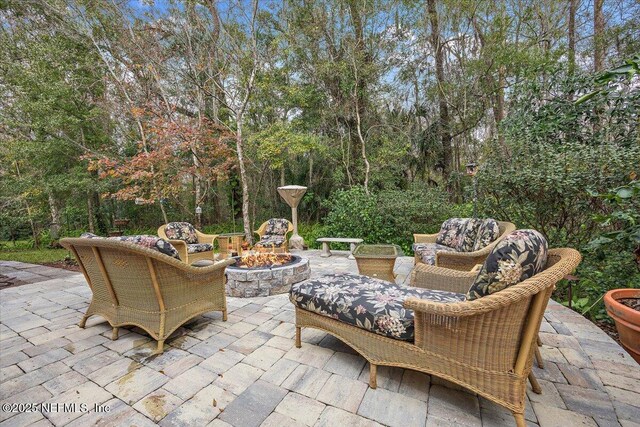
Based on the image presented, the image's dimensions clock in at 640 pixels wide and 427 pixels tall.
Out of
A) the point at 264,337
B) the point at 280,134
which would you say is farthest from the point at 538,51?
the point at 264,337

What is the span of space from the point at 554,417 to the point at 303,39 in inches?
345

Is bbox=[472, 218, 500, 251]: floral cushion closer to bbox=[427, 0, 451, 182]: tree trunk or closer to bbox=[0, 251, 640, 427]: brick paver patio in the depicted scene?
bbox=[0, 251, 640, 427]: brick paver patio

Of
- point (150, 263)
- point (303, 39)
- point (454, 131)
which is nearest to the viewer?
point (150, 263)

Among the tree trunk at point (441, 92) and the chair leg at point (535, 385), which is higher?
the tree trunk at point (441, 92)

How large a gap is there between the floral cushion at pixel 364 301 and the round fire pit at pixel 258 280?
1210mm

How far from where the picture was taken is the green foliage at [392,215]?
18.3ft

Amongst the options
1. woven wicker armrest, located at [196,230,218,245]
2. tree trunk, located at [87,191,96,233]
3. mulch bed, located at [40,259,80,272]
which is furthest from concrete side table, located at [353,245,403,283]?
tree trunk, located at [87,191,96,233]

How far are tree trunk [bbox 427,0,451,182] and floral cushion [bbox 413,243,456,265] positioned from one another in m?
4.75

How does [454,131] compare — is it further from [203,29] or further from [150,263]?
[150,263]

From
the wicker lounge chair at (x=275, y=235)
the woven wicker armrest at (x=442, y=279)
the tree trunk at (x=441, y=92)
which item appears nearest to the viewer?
the woven wicker armrest at (x=442, y=279)

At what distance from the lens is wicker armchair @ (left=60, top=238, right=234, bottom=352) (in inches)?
78.0

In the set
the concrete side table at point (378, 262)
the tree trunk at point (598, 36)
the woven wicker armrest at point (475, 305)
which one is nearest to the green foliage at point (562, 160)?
the concrete side table at point (378, 262)

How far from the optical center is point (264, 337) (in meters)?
2.30

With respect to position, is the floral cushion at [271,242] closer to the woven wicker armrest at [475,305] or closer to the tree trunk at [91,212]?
the woven wicker armrest at [475,305]
